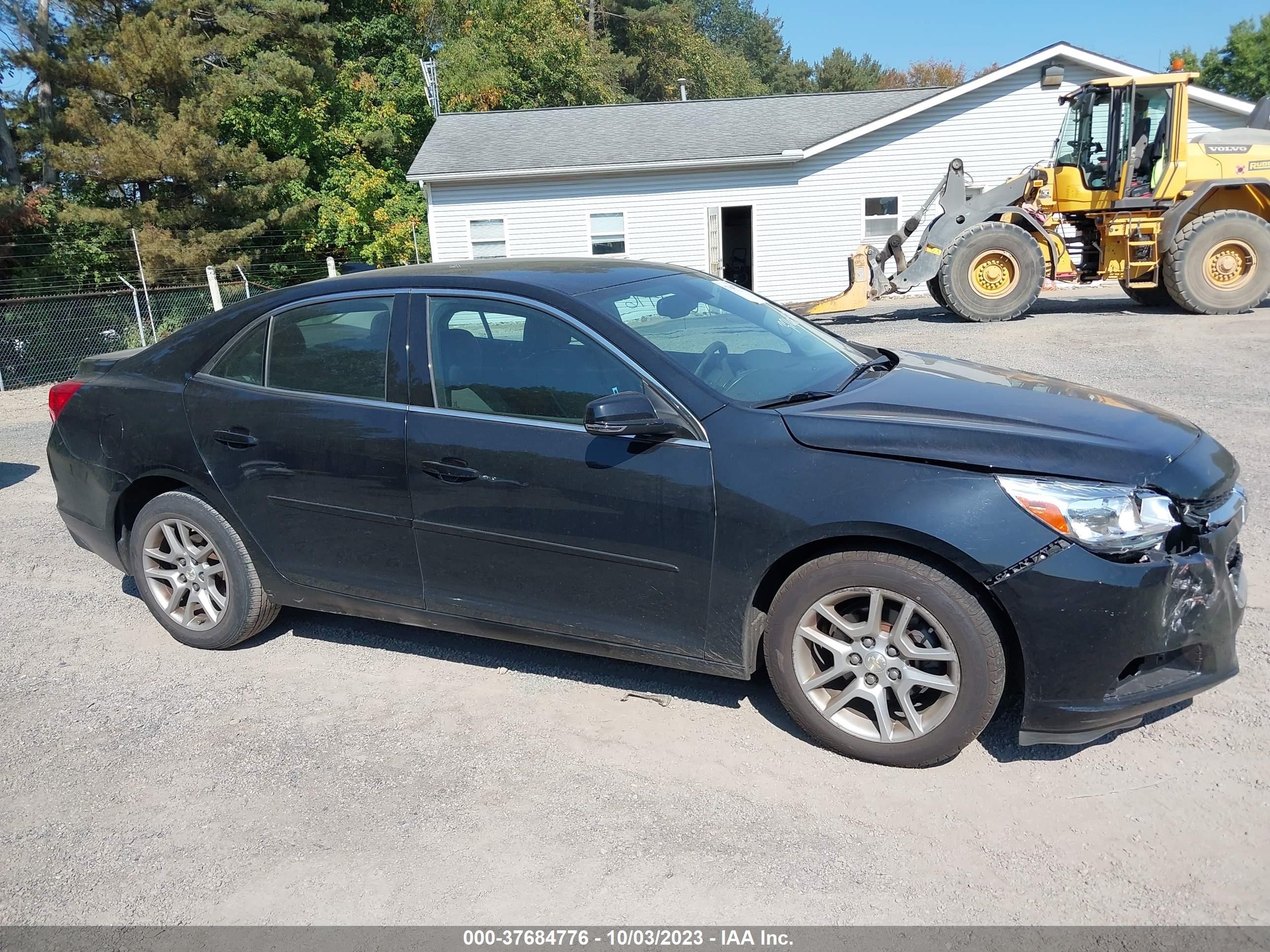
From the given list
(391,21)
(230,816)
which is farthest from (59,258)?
(230,816)

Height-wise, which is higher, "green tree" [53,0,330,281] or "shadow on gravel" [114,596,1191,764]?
"green tree" [53,0,330,281]

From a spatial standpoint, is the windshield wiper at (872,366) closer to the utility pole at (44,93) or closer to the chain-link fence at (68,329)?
the chain-link fence at (68,329)

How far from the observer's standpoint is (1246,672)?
3838mm

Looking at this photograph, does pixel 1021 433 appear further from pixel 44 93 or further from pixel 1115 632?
pixel 44 93

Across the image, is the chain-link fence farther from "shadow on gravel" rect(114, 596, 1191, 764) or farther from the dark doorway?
"shadow on gravel" rect(114, 596, 1191, 764)

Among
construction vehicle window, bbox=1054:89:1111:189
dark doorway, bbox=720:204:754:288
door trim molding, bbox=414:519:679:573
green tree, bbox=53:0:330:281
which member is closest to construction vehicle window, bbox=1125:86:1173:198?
construction vehicle window, bbox=1054:89:1111:189

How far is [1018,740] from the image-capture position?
11.4ft

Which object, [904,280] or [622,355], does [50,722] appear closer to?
[622,355]

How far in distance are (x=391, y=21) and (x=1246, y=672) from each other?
3981 cm

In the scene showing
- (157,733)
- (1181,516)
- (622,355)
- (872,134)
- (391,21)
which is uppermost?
(391,21)

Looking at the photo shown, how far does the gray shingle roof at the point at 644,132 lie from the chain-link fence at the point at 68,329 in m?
6.56

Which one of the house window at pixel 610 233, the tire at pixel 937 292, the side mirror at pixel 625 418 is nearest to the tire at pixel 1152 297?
the tire at pixel 937 292

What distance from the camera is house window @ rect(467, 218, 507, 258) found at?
21656 mm

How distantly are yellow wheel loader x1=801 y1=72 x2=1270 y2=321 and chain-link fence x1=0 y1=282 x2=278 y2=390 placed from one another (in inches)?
424
